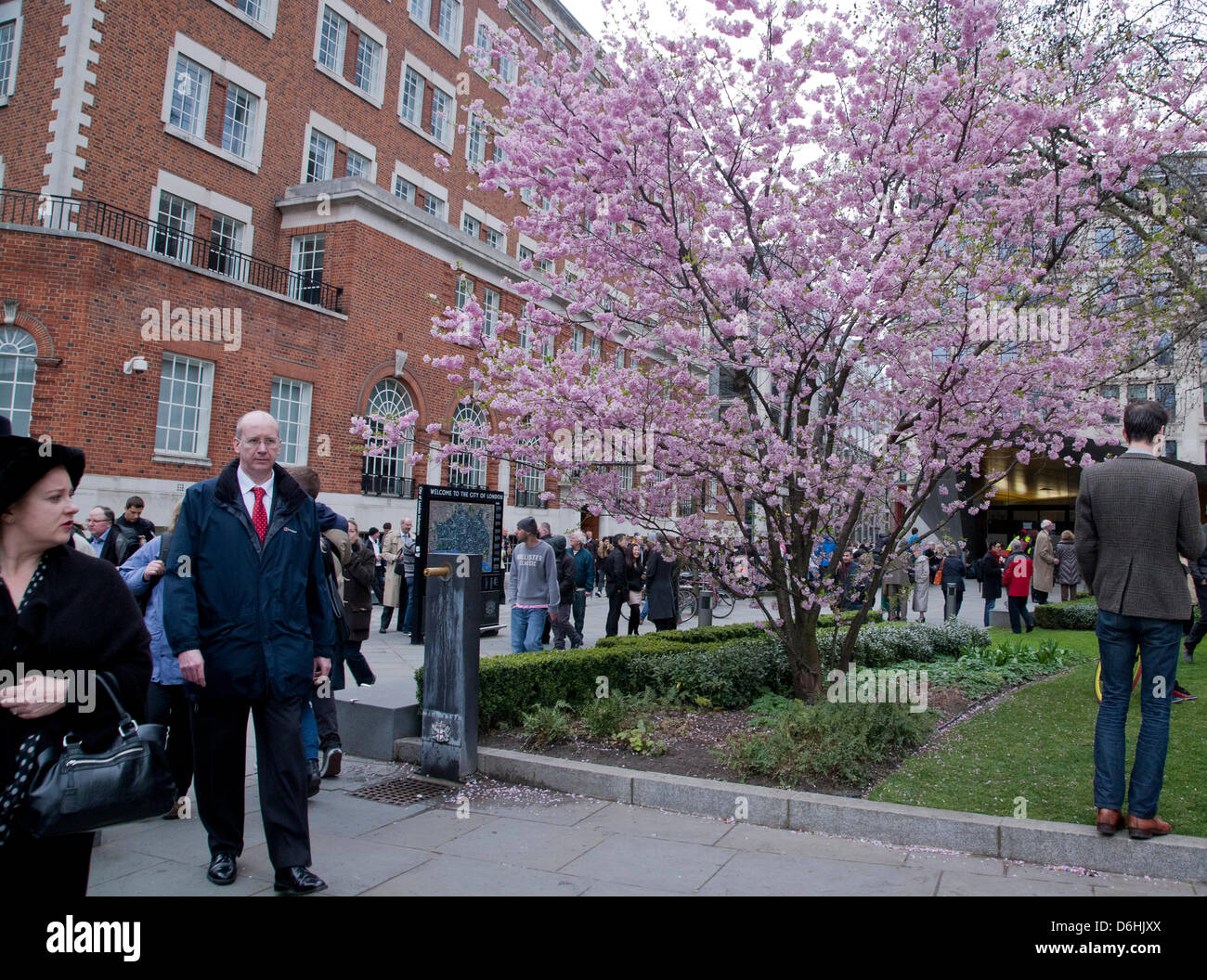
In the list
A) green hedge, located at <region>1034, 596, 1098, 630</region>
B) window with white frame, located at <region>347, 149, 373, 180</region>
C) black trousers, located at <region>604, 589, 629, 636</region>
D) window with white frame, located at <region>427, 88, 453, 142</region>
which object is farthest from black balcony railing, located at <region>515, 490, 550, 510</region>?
green hedge, located at <region>1034, 596, 1098, 630</region>

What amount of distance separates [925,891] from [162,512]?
16.4 metres

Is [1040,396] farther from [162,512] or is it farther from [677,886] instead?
[162,512]

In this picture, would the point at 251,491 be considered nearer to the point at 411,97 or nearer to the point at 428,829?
the point at 428,829

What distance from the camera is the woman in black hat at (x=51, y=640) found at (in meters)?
2.37

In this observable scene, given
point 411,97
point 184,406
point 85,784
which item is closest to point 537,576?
point 85,784

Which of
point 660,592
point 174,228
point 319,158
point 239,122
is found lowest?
point 660,592

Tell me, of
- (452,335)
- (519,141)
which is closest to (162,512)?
(452,335)

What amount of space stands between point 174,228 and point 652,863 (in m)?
18.8

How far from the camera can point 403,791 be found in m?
5.43

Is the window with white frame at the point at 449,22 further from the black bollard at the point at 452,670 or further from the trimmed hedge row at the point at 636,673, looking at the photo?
the black bollard at the point at 452,670

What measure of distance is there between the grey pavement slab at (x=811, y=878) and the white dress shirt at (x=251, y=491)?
2726 millimetres

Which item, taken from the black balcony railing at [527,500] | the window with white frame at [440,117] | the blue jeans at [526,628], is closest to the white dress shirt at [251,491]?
the blue jeans at [526,628]

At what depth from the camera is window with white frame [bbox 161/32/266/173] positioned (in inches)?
730

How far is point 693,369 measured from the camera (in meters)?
7.59
